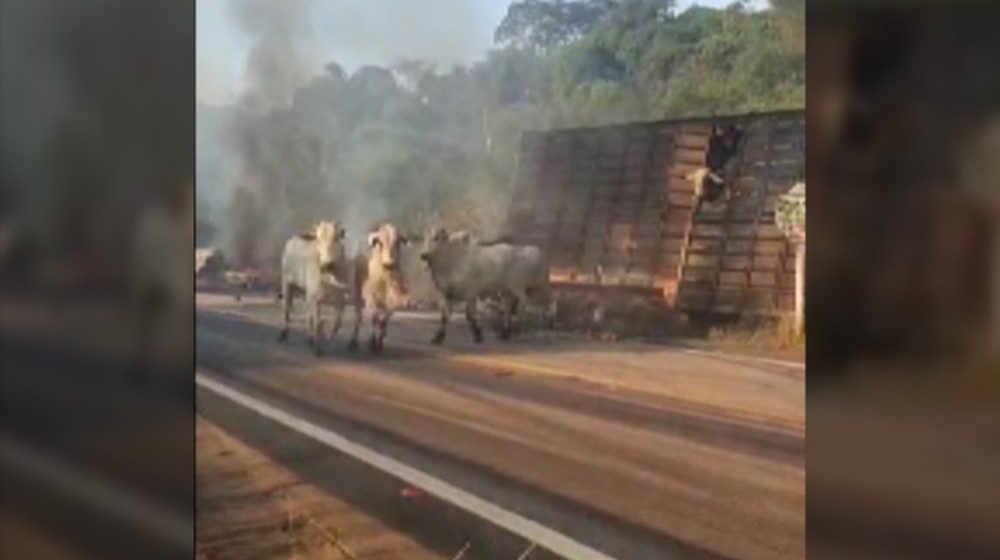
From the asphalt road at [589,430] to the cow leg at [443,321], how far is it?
0.02 m

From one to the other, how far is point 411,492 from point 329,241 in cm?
39

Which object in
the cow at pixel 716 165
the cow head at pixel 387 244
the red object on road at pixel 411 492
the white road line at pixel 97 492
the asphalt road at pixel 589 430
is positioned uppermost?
the cow at pixel 716 165

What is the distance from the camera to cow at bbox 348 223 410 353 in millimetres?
1626

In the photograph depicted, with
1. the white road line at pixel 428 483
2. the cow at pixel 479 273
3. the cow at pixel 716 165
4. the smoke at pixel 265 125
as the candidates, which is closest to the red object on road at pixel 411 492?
the white road line at pixel 428 483

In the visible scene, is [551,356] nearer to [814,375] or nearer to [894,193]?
[814,375]

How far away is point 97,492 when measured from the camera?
2.07 meters

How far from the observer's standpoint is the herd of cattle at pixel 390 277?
1.53m

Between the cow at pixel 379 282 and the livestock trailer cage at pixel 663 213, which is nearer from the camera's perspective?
the livestock trailer cage at pixel 663 213

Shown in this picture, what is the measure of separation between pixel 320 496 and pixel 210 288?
16.1 inches

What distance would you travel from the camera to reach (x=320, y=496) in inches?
66.6

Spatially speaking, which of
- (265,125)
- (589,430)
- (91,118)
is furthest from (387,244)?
(91,118)

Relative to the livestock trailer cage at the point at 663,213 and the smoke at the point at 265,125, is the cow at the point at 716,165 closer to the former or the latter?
the livestock trailer cage at the point at 663,213

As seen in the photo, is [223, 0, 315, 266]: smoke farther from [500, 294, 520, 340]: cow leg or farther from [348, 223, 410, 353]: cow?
[500, 294, 520, 340]: cow leg

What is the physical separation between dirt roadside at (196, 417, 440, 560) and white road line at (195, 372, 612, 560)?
65mm
